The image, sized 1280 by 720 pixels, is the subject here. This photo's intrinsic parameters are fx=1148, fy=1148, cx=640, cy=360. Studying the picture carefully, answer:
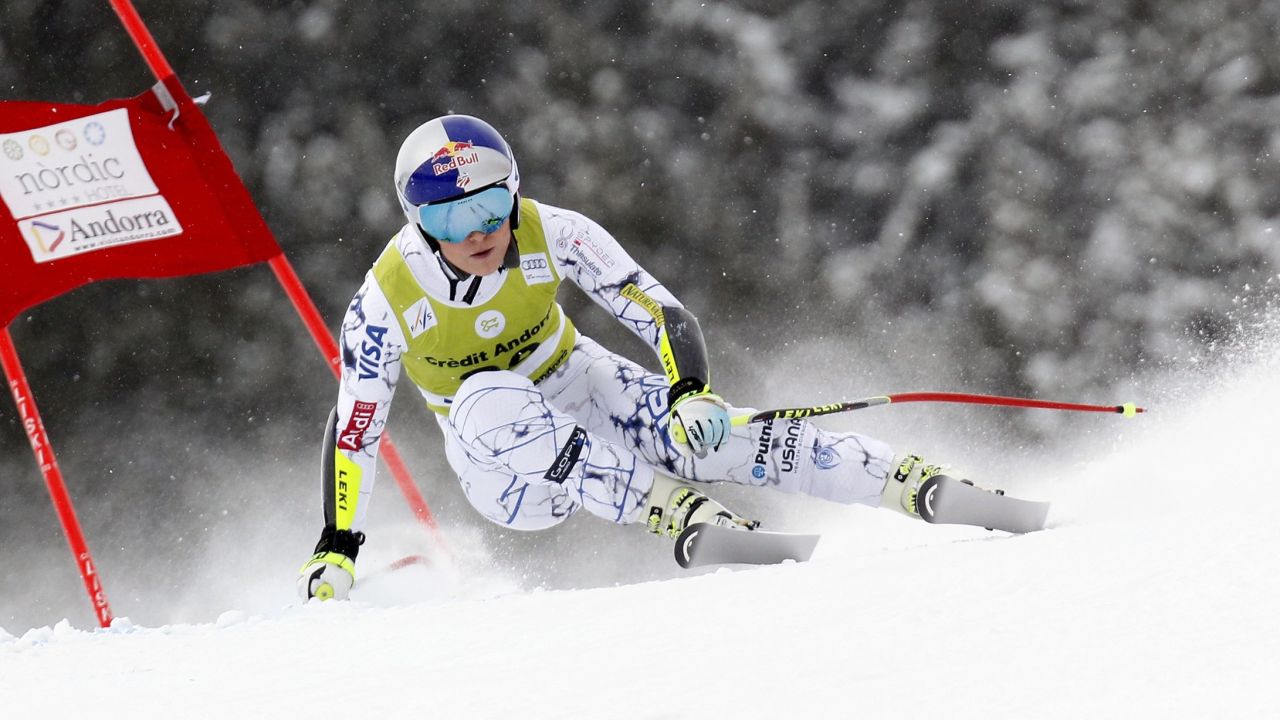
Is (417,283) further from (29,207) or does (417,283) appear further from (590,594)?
(29,207)

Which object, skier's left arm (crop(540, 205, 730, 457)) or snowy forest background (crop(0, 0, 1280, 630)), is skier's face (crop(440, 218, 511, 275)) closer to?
skier's left arm (crop(540, 205, 730, 457))

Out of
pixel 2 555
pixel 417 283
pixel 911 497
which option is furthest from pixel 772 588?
pixel 2 555

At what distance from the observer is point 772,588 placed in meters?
2.50

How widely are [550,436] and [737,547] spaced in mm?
658

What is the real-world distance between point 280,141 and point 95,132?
4084 millimetres

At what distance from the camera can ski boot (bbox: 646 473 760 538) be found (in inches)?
139

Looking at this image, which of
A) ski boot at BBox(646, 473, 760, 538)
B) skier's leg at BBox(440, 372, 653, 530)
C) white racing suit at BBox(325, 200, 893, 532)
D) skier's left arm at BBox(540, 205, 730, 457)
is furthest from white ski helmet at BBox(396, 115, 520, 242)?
ski boot at BBox(646, 473, 760, 538)

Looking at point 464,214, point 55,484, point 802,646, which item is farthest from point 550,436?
point 55,484

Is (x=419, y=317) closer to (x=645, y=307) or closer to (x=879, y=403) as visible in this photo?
(x=645, y=307)

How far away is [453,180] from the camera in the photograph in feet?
11.5

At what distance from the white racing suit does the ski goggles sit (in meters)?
0.13

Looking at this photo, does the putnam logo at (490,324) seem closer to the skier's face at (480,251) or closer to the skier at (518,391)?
the skier at (518,391)

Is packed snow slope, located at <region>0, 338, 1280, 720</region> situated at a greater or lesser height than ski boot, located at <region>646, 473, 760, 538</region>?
lesser

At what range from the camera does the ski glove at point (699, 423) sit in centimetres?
343
